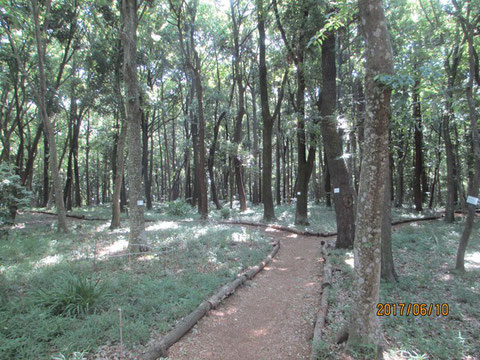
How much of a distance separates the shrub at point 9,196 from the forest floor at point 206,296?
1.31 metres

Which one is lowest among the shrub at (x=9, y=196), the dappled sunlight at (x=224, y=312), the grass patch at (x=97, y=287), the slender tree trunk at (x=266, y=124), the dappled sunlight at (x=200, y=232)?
the dappled sunlight at (x=224, y=312)

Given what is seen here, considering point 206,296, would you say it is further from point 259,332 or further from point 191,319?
point 259,332

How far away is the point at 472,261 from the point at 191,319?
773 cm

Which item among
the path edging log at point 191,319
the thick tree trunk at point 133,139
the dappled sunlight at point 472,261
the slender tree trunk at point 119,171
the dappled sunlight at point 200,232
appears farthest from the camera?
the slender tree trunk at point 119,171

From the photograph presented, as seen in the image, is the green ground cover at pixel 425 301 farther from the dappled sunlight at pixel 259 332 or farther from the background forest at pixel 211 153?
the dappled sunlight at pixel 259 332

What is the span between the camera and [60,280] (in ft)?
16.5

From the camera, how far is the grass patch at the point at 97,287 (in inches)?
142

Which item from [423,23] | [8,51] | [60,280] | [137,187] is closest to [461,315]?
[60,280]

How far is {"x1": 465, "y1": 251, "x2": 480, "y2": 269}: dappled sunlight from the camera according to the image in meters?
7.05

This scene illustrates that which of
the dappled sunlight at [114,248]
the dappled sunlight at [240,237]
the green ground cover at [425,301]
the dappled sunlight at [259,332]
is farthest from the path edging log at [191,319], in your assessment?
the dappled sunlight at [114,248]

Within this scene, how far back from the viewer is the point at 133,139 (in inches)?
308

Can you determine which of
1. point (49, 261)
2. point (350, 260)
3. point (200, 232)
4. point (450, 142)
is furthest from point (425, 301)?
point (450, 142)

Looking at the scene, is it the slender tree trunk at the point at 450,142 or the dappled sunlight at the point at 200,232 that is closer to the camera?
the slender tree trunk at the point at 450,142
